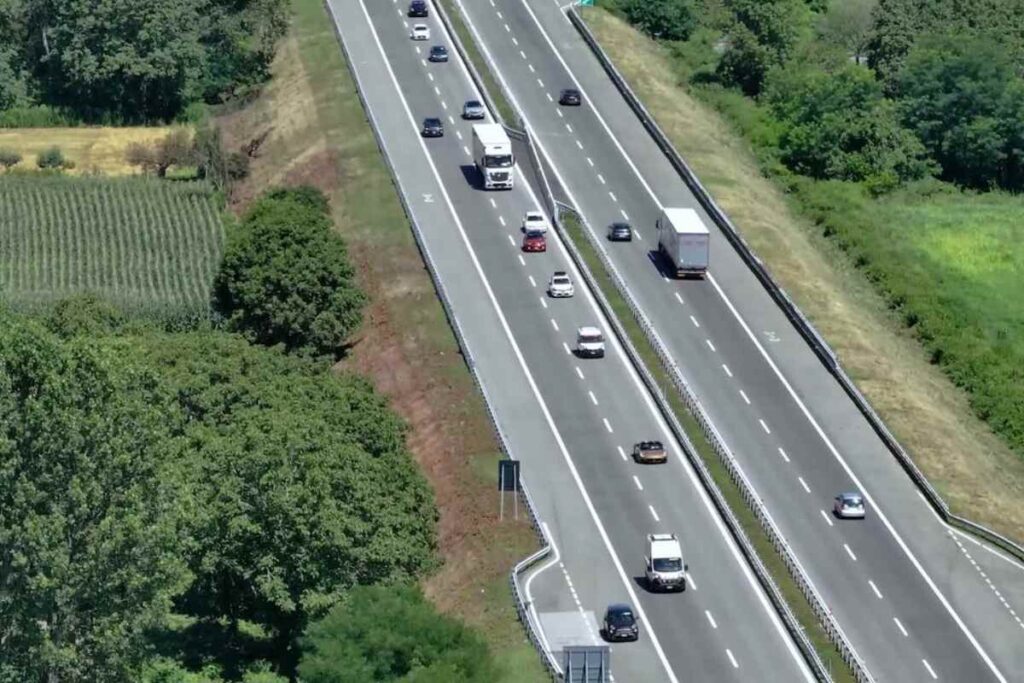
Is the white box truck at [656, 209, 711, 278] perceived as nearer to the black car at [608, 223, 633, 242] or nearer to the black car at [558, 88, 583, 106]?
the black car at [608, 223, 633, 242]

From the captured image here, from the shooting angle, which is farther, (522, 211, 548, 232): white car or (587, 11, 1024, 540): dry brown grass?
(522, 211, 548, 232): white car

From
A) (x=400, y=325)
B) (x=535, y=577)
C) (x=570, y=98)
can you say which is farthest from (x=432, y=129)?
(x=535, y=577)

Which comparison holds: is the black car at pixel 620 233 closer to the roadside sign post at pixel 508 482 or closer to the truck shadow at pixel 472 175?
the truck shadow at pixel 472 175

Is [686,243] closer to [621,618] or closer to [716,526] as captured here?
[716,526]

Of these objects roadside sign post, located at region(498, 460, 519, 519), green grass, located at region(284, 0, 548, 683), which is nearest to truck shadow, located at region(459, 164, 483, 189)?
green grass, located at region(284, 0, 548, 683)

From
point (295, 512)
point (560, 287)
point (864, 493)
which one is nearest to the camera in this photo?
point (295, 512)

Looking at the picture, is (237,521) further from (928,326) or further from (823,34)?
(823,34)
